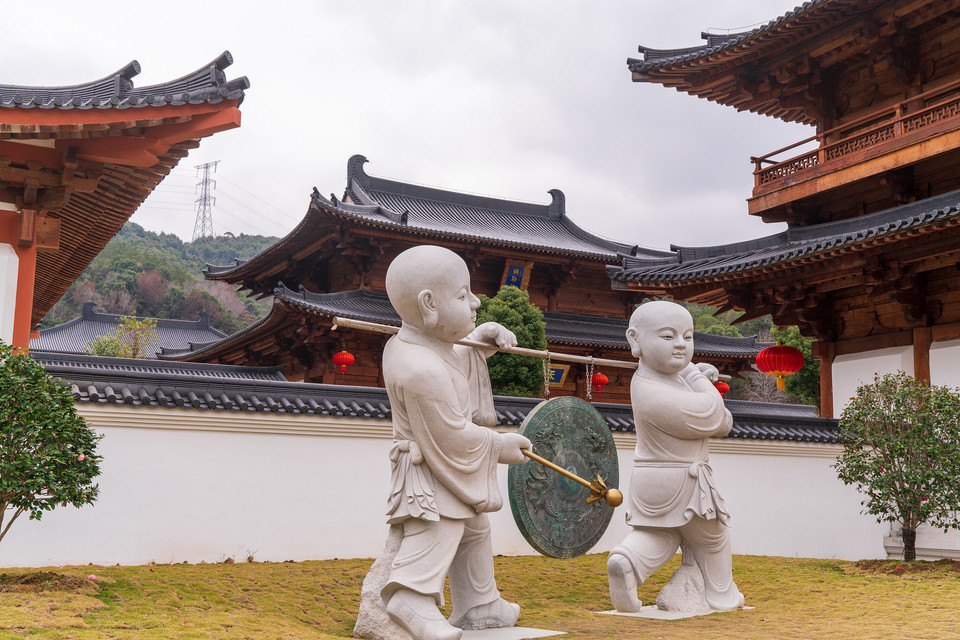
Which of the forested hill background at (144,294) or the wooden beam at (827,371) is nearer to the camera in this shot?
the wooden beam at (827,371)

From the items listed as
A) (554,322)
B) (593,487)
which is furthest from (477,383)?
(554,322)

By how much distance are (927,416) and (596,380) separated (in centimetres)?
1045

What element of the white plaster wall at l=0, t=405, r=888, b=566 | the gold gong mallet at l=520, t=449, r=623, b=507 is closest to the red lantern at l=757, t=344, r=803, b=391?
the white plaster wall at l=0, t=405, r=888, b=566

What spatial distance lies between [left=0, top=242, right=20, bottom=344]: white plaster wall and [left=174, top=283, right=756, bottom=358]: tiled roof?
29.8ft

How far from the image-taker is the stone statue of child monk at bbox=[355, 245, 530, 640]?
16.6 feet

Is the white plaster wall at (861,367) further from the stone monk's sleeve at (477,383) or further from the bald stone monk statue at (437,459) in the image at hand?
the bald stone monk statue at (437,459)

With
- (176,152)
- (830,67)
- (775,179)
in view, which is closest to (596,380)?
(775,179)

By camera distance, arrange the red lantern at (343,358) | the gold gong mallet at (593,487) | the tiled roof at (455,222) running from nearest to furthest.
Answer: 1. the gold gong mallet at (593,487)
2. the red lantern at (343,358)
3. the tiled roof at (455,222)

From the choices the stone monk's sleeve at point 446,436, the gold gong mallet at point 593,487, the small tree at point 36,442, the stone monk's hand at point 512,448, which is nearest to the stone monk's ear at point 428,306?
the stone monk's sleeve at point 446,436

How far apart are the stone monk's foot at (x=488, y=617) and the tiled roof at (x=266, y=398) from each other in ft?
12.2

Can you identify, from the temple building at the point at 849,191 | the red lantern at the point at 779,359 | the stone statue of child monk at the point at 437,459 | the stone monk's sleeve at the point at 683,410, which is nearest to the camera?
the stone statue of child monk at the point at 437,459

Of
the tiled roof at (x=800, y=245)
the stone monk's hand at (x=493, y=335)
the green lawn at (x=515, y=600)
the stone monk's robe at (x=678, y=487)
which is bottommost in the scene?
the green lawn at (x=515, y=600)

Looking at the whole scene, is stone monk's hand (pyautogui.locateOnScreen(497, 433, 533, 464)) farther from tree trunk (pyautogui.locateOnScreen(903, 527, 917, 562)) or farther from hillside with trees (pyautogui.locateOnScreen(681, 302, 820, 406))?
hillside with trees (pyautogui.locateOnScreen(681, 302, 820, 406))

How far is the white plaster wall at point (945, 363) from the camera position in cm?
1091
